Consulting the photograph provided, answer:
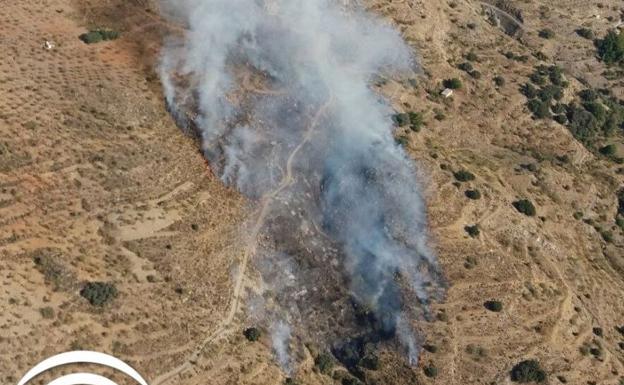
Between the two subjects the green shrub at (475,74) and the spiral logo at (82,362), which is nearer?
the spiral logo at (82,362)

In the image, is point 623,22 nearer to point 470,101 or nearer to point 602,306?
point 470,101

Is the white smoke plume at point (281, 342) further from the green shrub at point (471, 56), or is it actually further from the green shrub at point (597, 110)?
the green shrub at point (597, 110)

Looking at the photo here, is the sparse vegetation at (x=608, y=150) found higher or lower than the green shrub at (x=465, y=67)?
lower

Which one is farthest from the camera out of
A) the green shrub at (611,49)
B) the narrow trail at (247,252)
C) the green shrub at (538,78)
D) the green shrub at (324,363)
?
the green shrub at (611,49)

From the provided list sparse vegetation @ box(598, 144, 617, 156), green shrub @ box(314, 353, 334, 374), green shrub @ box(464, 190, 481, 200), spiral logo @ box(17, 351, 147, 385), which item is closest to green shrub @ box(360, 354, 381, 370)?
green shrub @ box(314, 353, 334, 374)

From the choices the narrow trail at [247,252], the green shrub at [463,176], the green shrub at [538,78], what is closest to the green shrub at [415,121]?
the green shrub at [463,176]

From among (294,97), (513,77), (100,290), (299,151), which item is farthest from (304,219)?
(513,77)
